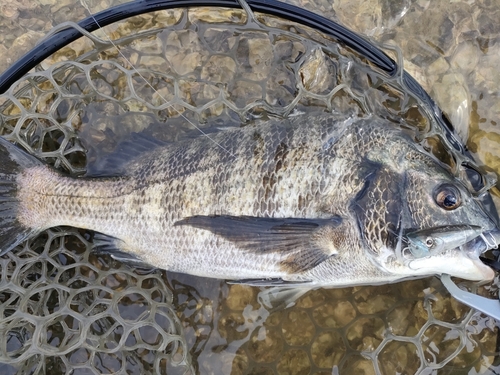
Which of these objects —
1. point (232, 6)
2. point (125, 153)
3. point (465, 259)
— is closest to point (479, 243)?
point (465, 259)

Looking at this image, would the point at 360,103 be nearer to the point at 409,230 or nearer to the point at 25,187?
the point at 409,230

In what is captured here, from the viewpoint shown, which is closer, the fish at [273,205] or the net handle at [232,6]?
the fish at [273,205]

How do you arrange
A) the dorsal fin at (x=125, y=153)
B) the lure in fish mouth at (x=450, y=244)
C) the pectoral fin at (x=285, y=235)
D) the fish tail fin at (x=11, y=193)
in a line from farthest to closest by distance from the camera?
the dorsal fin at (x=125, y=153), the fish tail fin at (x=11, y=193), the pectoral fin at (x=285, y=235), the lure in fish mouth at (x=450, y=244)

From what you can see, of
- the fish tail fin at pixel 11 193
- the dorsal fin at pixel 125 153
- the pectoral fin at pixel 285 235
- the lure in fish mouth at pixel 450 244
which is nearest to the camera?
the lure in fish mouth at pixel 450 244

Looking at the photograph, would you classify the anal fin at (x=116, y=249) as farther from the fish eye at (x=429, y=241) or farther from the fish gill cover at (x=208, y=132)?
the fish eye at (x=429, y=241)

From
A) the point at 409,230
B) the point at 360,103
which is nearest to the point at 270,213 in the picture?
the point at 409,230

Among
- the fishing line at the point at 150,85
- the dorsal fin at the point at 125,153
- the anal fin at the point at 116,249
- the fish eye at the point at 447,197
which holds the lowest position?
the anal fin at the point at 116,249

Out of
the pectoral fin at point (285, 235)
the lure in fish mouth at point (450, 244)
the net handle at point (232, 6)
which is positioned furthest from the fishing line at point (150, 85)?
the lure in fish mouth at point (450, 244)

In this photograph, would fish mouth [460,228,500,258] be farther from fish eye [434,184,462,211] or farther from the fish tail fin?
the fish tail fin
